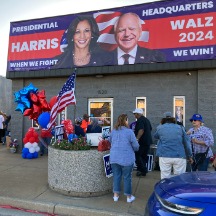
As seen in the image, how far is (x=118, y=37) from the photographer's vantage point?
361 inches

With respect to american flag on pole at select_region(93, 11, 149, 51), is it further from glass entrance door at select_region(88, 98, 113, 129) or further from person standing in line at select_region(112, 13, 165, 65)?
glass entrance door at select_region(88, 98, 113, 129)

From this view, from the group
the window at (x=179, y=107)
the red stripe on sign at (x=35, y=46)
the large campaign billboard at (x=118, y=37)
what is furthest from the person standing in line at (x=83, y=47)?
the window at (x=179, y=107)

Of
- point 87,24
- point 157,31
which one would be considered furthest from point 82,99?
point 157,31

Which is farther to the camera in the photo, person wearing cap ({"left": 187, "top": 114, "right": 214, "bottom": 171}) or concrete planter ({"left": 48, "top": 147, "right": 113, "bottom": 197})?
person wearing cap ({"left": 187, "top": 114, "right": 214, "bottom": 171})

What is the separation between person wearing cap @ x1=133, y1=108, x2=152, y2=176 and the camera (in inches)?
269

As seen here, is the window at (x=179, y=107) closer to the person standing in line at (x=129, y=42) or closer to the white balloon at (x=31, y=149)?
the person standing in line at (x=129, y=42)

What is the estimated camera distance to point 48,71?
10.1 metres

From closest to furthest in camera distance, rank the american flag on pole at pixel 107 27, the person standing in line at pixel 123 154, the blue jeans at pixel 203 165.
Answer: the person standing in line at pixel 123 154 → the blue jeans at pixel 203 165 → the american flag on pole at pixel 107 27

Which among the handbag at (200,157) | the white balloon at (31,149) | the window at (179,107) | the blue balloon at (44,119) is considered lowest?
the white balloon at (31,149)

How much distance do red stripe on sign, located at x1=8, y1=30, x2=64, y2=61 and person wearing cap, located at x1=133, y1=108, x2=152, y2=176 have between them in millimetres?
4756

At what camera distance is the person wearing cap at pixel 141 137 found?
6.83 metres

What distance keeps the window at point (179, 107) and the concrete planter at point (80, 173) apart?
13.8 ft

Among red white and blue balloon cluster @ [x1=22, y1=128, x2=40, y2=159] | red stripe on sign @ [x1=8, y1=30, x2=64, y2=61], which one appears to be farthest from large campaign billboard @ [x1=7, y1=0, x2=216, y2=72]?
red white and blue balloon cluster @ [x1=22, y1=128, x2=40, y2=159]

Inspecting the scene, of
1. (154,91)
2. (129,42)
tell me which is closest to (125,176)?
(154,91)
